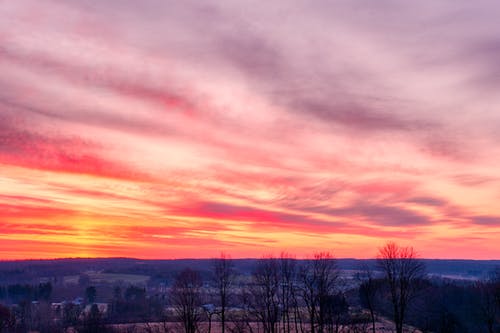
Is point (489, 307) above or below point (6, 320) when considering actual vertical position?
above

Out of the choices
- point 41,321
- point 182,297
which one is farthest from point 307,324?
point 41,321

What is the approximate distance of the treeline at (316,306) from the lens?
9258cm

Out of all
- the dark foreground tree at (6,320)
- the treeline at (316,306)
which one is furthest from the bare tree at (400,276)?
the dark foreground tree at (6,320)

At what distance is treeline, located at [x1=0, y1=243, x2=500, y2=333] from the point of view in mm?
92575

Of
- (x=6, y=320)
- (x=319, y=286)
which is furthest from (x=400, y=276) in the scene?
(x=6, y=320)

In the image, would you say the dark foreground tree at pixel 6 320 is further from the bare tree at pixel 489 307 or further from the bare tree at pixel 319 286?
the bare tree at pixel 489 307

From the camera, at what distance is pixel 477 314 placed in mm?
133000

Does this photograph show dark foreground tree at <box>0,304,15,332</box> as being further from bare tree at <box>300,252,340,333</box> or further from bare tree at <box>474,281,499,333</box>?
bare tree at <box>474,281,499,333</box>

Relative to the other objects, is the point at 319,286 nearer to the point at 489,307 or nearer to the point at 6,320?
the point at 489,307

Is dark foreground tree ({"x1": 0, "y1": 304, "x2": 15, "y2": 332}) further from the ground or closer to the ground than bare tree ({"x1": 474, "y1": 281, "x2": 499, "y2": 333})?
closer to the ground

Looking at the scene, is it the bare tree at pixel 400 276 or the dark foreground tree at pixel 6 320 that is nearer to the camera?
the bare tree at pixel 400 276

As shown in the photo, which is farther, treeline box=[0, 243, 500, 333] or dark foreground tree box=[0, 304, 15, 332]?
dark foreground tree box=[0, 304, 15, 332]

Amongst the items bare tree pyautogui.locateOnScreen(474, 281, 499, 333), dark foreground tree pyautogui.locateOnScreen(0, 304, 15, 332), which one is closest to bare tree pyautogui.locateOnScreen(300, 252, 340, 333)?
bare tree pyautogui.locateOnScreen(474, 281, 499, 333)

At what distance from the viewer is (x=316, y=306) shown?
384ft
